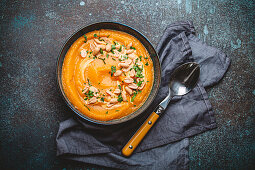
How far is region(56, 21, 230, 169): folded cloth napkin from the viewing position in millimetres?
2656

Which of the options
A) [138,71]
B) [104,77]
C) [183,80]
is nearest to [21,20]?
[104,77]

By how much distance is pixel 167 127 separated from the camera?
9.14 feet

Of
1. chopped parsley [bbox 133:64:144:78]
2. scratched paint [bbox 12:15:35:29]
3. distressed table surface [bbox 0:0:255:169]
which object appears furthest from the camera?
scratched paint [bbox 12:15:35:29]

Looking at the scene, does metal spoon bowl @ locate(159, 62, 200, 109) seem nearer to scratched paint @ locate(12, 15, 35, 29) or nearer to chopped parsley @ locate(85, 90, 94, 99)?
chopped parsley @ locate(85, 90, 94, 99)

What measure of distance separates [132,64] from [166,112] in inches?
34.4

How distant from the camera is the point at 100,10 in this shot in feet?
9.54

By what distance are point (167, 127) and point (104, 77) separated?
3.81 ft

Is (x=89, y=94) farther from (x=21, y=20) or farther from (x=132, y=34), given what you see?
(x=21, y=20)

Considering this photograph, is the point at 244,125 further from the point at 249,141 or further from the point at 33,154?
the point at 33,154

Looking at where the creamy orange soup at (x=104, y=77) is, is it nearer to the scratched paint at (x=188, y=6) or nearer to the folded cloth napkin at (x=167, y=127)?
the folded cloth napkin at (x=167, y=127)

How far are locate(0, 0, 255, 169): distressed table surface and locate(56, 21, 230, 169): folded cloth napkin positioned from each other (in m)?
0.17

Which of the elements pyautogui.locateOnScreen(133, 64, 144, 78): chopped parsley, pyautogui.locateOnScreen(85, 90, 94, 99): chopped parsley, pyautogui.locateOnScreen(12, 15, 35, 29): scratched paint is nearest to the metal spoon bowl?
pyautogui.locateOnScreen(133, 64, 144, 78): chopped parsley

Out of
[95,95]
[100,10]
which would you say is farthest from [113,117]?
[100,10]

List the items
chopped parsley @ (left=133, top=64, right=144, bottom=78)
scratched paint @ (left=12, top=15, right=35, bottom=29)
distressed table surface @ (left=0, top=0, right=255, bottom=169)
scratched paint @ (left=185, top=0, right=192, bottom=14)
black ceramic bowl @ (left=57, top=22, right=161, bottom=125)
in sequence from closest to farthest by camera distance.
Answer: black ceramic bowl @ (left=57, top=22, right=161, bottom=125), chopped parsley @ (left=133, top=64, right=144, bottom=78), distressed table surface @ (left=0, top=0, right=255, bottom=169), scratched paint @ (left=12, top=15, right=35, bottom=29), scratched paint @ (left=185, top=0, right=192, bottom=14)
